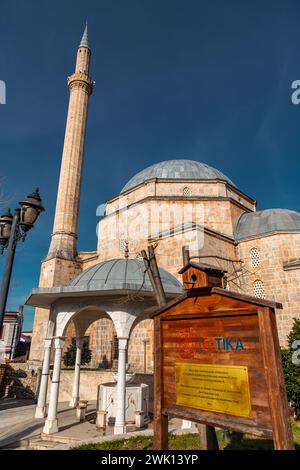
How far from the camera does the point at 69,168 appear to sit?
19.1 m

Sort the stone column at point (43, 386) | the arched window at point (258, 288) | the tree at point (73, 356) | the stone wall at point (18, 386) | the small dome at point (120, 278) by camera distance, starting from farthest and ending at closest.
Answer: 1. the tree at point (73, 356)
2. the arched window at point (258, 288)
3. the stone wall at point (18, 386)
4. the stone column at point (43, 386)
5. the small dome at point (120, 278)

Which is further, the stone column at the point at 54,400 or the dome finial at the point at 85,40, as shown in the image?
the dome finial at the point at 85,40

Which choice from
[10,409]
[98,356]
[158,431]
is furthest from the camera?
[98,356]

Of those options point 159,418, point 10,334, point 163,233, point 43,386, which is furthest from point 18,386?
point 10,334

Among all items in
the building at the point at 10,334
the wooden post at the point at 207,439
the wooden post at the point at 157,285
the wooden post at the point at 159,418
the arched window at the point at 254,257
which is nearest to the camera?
the wooden post at the point at 159,418

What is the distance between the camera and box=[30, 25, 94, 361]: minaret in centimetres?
1672

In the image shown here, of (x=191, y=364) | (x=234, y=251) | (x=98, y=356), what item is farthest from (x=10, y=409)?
(x=234, y=251)

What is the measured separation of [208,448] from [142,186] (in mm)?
16116

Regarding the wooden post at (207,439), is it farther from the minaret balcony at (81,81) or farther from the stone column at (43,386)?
the minaret balcony at (81,81)

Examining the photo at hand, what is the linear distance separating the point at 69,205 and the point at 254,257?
1139 centimetres

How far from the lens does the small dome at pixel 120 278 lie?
22.1ft

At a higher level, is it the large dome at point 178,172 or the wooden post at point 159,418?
the large dome at point 178,172

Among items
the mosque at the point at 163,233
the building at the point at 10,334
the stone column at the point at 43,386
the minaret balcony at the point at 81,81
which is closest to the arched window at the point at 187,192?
the mosque at the point at 163,233

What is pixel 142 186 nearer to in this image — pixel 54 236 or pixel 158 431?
pixel 54 236
